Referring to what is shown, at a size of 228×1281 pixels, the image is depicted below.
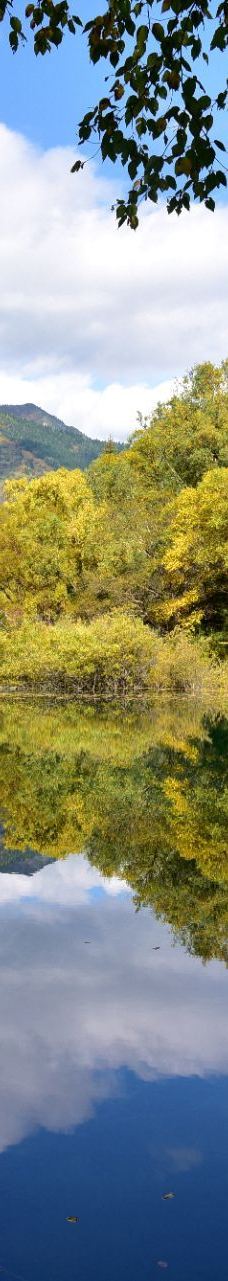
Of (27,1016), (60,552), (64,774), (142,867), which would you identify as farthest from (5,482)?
(27,1016)

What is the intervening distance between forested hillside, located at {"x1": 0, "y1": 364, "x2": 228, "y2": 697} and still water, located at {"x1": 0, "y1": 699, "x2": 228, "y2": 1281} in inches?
702

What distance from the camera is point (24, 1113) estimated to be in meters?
3.77

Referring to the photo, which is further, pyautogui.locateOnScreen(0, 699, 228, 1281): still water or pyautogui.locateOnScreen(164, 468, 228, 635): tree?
pyautogui.locateOnScreen(164, 468, 228, 635): tree

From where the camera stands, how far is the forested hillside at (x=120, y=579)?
90.7 ft

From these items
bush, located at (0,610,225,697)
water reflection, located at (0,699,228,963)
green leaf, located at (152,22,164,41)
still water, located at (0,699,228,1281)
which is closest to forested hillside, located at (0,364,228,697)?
bush, located at (0,610,225,697)

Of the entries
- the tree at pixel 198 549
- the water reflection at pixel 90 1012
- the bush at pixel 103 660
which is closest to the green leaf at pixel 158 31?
the water reflection at pixel 90 1012

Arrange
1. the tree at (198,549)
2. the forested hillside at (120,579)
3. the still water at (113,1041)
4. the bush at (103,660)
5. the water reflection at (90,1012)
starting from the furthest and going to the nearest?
1. the tree at (198,549)
2. the forested hillside at (120,579)
3. the bush at (103,660)
4. the water reflection at (90,1012)
5. the still water at (113,1041)

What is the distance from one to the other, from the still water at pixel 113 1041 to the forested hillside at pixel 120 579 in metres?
17.8

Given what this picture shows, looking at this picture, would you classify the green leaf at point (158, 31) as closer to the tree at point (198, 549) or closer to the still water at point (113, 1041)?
the still water at point (113, 1041)

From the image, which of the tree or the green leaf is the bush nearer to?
the tree

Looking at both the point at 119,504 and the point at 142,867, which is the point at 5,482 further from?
the point at 142,867

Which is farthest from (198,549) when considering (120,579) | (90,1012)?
(90,1012)

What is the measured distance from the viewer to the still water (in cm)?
301

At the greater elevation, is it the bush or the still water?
the bush
